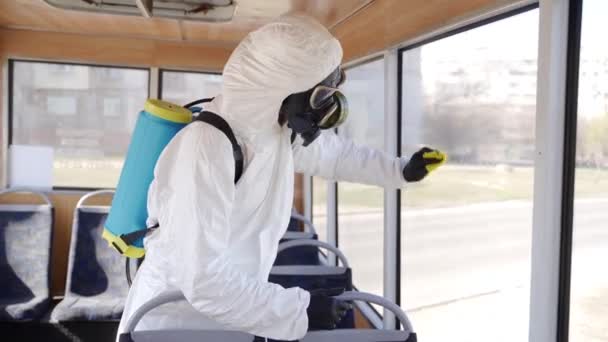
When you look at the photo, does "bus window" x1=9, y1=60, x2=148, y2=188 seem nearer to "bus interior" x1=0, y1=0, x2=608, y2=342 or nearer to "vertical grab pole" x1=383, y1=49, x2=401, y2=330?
"bus interior" x1=0, y1=0, x2=608, y2=342

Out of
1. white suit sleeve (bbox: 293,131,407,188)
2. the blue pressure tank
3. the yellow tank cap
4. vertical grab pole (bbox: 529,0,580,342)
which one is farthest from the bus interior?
the yellow tank cap

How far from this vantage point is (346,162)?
5.72 feet

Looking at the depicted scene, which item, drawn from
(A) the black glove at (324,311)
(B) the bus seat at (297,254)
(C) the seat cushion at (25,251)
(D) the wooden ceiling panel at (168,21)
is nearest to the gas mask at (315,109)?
(A) the black glove at (324,311)

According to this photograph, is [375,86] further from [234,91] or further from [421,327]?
[234,91]

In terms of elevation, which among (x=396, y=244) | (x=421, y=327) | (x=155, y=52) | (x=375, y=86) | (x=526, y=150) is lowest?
(x=421, y=327)

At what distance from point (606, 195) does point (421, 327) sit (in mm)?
1212

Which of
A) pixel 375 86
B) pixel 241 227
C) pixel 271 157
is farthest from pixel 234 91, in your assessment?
pixel 375 86

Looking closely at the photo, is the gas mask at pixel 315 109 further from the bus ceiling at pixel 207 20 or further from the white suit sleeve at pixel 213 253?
the bus ceiling at pixel 207 20

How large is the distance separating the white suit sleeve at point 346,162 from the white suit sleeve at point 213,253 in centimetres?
51

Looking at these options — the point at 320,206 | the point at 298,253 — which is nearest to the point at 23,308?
the point at 298,253

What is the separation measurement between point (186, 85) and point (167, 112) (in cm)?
249

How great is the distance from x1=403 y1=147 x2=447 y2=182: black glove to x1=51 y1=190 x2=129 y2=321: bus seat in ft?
7.50

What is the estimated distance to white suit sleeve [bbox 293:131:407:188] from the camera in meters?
1.66

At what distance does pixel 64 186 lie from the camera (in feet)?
12.9
